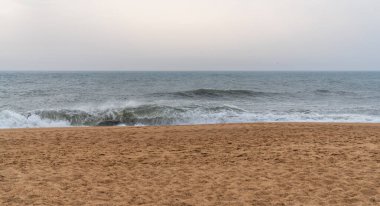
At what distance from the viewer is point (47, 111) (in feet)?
57.8

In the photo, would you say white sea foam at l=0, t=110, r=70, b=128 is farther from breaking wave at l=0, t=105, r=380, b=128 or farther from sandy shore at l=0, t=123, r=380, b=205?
sandy shore at l=0, t=123, r=380, b=205

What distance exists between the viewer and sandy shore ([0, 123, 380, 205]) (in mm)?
5262

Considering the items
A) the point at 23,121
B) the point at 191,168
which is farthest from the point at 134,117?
the point at 191,168

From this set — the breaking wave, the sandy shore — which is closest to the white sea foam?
the breaking wave

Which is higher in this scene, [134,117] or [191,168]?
[191,168]

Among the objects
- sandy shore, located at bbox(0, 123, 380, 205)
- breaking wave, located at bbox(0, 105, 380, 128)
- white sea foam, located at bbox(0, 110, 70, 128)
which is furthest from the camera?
breaking wave, located at bbox(0, 105, 380, 128)

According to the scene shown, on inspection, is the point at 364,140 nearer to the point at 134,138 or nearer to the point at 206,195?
the point at 206,195

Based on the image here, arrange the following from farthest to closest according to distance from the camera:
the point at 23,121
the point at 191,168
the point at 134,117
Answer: the point at 134,117, the point at 23,121, the point at 191,168

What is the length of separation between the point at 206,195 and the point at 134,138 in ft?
17.5

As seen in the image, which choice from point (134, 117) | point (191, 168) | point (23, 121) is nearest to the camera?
point (191, 168)

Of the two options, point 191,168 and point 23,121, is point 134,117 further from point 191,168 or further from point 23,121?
point 191,168

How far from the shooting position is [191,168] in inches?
272

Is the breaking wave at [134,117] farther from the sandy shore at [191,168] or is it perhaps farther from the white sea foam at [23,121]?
the sandy shore at [191,168]

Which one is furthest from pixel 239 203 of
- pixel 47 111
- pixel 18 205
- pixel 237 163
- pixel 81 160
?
pixel 47 111
